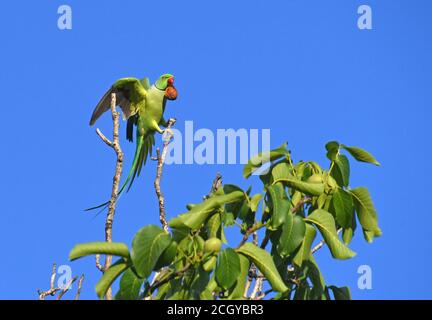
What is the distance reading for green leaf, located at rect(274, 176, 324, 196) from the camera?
3.38 m

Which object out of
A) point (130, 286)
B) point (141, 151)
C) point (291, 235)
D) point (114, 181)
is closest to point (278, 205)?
point (291, 235)

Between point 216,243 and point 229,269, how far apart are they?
0.38 ft

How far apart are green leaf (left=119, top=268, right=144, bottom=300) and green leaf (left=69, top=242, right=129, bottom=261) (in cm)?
8

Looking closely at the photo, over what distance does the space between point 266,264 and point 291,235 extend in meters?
0.19

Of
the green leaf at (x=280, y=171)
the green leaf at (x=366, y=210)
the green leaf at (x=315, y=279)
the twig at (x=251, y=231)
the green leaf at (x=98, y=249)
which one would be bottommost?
the green leaf at (x=315, y=279)

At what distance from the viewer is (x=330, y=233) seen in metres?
3.36

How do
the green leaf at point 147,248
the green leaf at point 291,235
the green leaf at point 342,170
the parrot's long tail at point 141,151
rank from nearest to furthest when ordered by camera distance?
1. the green leaf at point 147,248
2. the green leaf at point 291,235
3. the green leaf at point 342,170
4. the parrot's long tail at point 141,151

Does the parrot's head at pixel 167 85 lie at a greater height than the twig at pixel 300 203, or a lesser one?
greater

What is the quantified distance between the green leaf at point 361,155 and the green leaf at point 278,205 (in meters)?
0.47

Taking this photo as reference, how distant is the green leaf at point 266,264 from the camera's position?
313cm

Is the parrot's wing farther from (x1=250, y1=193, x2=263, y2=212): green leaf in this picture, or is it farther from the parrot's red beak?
(x1=250, y1=193, x2=263, y2=212): green leaf

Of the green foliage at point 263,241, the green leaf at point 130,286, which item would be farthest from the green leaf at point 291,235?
the green leaf at point 130,286

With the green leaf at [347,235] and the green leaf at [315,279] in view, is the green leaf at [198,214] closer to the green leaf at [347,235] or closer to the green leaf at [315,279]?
the green leaf at [315,279]
